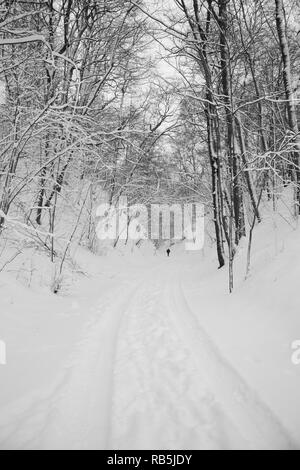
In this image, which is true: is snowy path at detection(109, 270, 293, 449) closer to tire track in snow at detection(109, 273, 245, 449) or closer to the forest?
tire track in snow at detection(109, 273, 245, 449)

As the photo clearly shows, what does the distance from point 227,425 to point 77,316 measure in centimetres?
403

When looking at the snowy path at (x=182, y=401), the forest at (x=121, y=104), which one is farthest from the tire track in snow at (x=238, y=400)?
the forest at (x=121, y=104)

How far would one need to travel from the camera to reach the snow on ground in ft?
7.82

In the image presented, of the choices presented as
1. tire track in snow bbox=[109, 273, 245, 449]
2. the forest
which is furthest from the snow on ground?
the forest

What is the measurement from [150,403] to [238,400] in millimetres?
856

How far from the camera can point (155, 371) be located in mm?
3494

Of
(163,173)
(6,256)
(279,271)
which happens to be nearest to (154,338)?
(279,271)

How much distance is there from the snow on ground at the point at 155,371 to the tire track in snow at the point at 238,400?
1 centimetres

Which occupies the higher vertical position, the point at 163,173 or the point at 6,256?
the point at 163,173

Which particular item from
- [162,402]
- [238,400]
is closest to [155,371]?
[162,402]

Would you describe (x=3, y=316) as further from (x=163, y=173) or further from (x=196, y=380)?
(x=163, y=173)

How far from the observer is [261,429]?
7.87 ft

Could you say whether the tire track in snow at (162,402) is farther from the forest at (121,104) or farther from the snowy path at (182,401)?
the forest at (121,104)

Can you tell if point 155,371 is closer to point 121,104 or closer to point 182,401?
point 182,401
